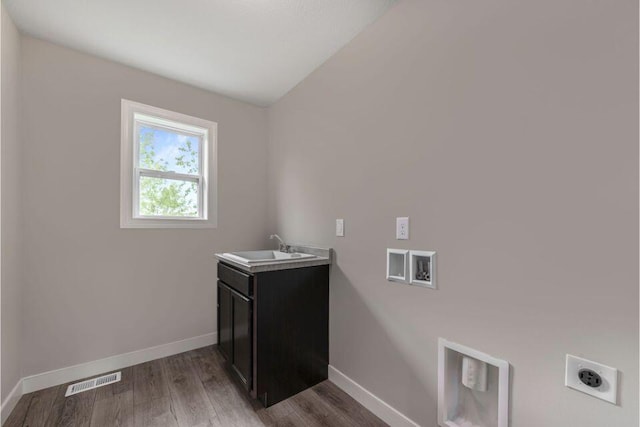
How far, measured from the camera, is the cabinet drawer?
180 centimetres

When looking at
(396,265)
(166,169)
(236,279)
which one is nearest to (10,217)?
(166,169)

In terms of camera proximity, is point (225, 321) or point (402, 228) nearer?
point (402, 228)

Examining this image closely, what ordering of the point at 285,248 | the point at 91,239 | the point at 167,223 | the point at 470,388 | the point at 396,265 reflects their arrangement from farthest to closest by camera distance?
1. the point at 285,248
2. the point at 167,223
3. the point at 91,239
4. the point at 396,265
5. the point at 470,388

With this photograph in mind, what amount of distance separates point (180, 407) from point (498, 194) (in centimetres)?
222

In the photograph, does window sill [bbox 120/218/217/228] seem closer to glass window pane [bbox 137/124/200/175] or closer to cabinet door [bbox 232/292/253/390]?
glass window pane [bbox 137/124/200/175]

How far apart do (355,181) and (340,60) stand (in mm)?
943

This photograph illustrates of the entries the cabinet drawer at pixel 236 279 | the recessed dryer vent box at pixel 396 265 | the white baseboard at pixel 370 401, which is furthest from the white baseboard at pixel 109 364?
the recessed dryer vent box at pixel 396 265

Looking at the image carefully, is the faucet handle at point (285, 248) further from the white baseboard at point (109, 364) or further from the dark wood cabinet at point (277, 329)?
the white baseboard at point (109, 364)

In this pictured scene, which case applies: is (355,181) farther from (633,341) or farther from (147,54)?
(147,54)

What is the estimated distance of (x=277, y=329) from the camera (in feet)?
6.08

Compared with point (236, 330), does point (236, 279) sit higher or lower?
higher

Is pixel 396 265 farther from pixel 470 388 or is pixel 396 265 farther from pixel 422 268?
pixel 470 388

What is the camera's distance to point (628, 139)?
2.93 ft

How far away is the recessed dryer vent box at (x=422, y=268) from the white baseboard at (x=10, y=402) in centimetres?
249
